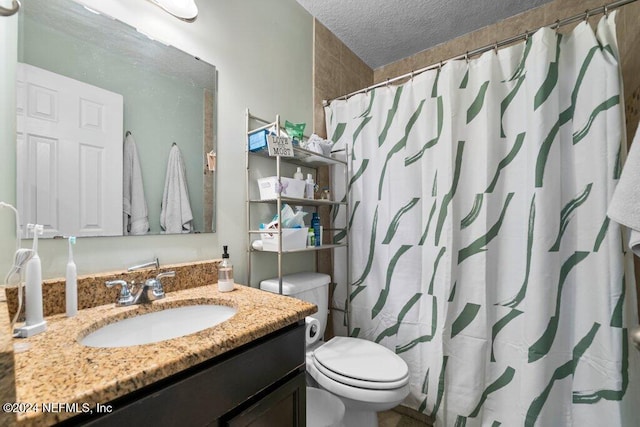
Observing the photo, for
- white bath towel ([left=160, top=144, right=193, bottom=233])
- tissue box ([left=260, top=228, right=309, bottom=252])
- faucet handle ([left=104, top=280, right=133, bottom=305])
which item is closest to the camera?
faucet handle ([left=104, top=280, right=133, bottom=305])

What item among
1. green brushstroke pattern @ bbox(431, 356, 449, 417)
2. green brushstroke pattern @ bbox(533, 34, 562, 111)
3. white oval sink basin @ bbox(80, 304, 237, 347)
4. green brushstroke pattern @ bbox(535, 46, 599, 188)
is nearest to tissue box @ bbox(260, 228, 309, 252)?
white oval sink basin @ bbox(80, 304, 237, 347)

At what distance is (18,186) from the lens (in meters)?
0.75

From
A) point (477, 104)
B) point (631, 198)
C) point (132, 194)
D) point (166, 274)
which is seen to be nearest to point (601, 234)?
point (631, 198)

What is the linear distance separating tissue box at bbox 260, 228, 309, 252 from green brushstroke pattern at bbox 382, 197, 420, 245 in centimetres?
57

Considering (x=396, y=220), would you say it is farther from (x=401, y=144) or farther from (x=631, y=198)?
(x=631, y=198)

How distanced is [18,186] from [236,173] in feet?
2.32

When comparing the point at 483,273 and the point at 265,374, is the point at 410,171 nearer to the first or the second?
the point at 483,273

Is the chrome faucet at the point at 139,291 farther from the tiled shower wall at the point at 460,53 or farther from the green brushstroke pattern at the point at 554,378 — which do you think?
the green brushstroke pattern at the point at 554,378

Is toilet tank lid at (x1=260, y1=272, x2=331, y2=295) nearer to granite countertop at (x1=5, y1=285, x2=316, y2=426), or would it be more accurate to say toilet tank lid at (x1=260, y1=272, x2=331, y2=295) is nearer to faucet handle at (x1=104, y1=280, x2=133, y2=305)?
granite countertop at (x1=5, y1=285, x2=316, y2=426)

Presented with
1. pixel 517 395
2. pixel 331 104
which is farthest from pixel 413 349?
pixel 331 104

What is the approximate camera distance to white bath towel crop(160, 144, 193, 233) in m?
1.04

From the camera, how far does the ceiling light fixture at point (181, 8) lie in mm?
990

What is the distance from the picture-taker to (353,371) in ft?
3.69

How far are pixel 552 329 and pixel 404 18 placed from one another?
191 cm
